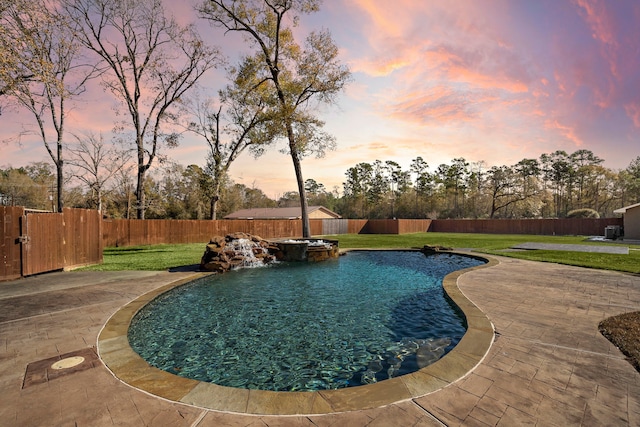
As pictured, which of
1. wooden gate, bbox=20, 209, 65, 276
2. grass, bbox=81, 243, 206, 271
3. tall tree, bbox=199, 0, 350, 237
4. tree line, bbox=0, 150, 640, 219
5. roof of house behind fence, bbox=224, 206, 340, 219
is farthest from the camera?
roof of house behind fence, bbox=224, 206, 340, 219

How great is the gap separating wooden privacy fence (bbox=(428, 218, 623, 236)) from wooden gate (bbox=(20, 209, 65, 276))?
34.7m

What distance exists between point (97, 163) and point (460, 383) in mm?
27606

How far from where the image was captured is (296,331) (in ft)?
12.8

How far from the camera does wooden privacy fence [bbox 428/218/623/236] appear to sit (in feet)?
85.6

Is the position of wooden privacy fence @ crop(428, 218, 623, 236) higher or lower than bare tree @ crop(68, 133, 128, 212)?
lower

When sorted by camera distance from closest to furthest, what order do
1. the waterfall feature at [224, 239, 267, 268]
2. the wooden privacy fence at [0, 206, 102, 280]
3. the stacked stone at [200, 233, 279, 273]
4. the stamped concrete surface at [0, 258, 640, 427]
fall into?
1. the stamped concrete surface at [0, 258, 640, 427]
2. the wooden privacy fence at [0, 206, 102, 280]
3. the stacked stone at [200, 233, 279, 273]
4. the waterfall feature at [224, 239, 267, 268]

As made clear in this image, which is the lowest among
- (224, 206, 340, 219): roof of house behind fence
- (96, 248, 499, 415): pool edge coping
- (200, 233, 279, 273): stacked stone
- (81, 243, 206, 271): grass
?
(81, 243, 206, 271): grass

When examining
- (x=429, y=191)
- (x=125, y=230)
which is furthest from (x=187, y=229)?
(x=429, y=191)

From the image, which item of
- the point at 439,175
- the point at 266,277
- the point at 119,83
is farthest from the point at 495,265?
the point at 439,175

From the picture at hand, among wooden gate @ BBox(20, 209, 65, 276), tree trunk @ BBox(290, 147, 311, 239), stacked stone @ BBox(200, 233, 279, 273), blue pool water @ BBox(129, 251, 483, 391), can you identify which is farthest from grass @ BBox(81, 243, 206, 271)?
tree trunk @ BBox(290, 147, 311, 239)

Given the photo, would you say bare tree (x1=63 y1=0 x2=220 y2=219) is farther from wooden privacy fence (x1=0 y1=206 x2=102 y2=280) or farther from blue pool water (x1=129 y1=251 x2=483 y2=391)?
blue pool water (x1=129 y1=251 x2=483 y2=391)

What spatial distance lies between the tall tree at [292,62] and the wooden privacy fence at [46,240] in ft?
28.0

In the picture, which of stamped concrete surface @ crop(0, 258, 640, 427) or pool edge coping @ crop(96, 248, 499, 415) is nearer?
stamped concrete surface @ crop(0, 258, 640, 427)

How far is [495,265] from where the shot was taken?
8352 millimetres
